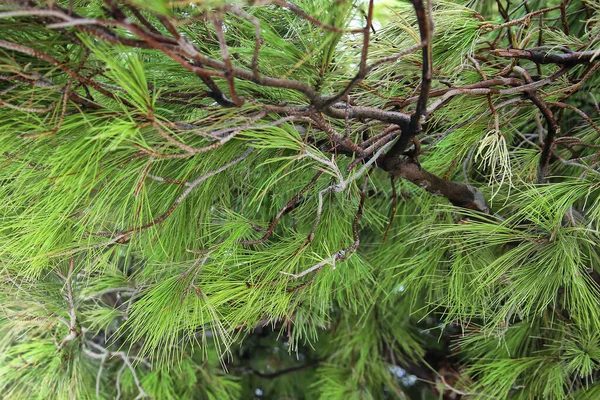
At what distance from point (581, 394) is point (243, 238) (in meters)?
0.52

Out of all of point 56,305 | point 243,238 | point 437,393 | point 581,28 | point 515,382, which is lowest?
point 437,393

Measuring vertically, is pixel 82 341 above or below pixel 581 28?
below

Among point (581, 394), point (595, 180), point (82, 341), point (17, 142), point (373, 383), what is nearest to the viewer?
point (17, 142)

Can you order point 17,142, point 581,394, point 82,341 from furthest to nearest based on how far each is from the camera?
point 82,341
point 581,394
point 17,142

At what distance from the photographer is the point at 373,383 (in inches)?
43.0

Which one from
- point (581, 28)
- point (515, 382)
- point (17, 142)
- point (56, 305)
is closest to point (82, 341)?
point (56, 305)

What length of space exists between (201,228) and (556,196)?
0.42 meters

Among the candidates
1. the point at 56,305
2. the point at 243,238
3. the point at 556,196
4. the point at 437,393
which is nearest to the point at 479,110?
the point at 556,196

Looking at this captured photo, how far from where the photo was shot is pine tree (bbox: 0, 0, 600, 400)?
38cm

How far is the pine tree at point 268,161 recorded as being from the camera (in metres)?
0.38

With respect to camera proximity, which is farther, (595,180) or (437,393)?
(437,393)

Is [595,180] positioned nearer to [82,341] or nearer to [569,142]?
[569,142]

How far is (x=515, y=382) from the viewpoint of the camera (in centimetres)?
79

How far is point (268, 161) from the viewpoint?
436mm
